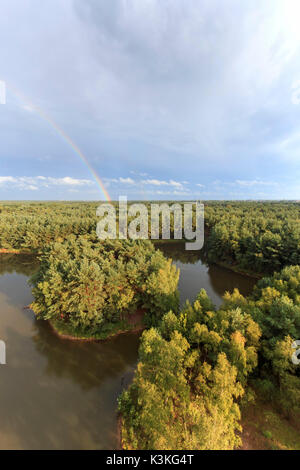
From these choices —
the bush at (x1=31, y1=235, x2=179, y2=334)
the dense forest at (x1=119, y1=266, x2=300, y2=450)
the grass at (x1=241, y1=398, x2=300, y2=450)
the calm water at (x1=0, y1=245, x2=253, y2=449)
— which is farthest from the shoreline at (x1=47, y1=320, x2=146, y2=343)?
the grass at (x1=241, y1=398, x2=300, y2=450)

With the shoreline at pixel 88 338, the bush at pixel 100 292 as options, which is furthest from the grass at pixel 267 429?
the shoreline at pixel 88 338

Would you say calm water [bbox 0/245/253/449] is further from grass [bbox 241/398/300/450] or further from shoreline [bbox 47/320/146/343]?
grass [bbox 241/398/300/450]

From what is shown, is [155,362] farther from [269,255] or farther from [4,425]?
[269,255]

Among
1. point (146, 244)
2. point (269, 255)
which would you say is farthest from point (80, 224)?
point (269, 255)
